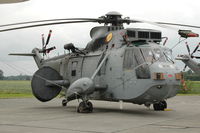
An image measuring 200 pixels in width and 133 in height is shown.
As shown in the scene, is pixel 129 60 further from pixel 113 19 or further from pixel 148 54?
pixel 113 19

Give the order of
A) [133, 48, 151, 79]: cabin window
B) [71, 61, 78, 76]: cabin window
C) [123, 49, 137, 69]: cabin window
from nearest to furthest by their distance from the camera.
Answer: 1. [133, 48, 151, 79]: cabin window
2. [123, 49, 137, 69]: cabin window
3. [71, 61, 78, 76]: cabin window

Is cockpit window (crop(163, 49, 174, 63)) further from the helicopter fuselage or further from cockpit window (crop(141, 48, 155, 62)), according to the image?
cockpit window (crop(141, 48, 155, 62))

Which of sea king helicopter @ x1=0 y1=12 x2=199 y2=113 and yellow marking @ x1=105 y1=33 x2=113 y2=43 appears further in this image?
yellow marking @ x1=105 y1=33 x2=113 y2=43

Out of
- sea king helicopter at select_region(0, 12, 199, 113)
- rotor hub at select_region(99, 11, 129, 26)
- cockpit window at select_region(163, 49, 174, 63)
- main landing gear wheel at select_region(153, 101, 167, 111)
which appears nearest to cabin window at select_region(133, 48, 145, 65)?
sea king helicopter at select_region(0, 12, 199, 113)

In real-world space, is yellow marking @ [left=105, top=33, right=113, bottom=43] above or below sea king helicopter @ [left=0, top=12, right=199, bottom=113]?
above

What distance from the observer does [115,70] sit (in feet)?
53.7

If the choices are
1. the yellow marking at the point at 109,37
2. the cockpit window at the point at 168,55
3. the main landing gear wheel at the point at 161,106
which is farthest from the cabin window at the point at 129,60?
the main landing gear wheel at the point at 161,106

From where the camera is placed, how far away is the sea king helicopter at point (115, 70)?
48.2ft

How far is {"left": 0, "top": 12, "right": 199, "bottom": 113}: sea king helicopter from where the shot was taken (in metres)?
14.7

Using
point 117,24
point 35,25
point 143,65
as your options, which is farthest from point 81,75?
point 35,25

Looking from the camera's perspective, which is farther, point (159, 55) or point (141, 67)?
point (159, 55)

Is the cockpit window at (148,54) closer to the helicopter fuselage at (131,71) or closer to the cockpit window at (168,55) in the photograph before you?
the helicopter fuselage at (131,71)

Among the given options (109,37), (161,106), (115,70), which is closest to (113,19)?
(109,37)

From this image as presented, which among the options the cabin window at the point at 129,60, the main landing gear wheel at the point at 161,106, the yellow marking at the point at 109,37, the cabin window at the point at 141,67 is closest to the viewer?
the cabin window at the point at 141,67
